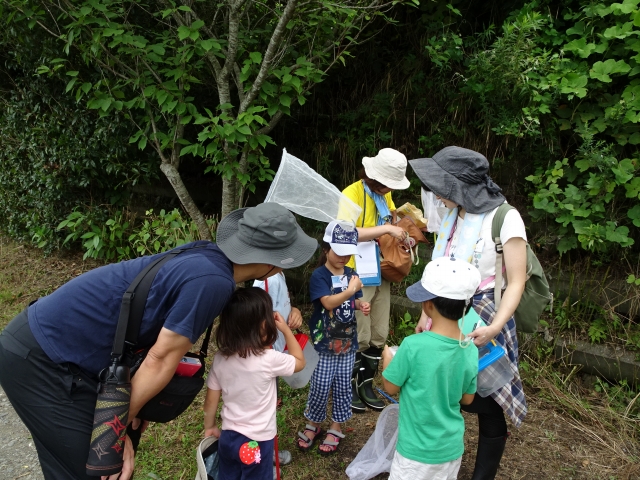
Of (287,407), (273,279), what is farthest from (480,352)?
(287,407)

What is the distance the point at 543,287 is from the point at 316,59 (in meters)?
2.85

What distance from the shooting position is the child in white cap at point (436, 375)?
2.10m

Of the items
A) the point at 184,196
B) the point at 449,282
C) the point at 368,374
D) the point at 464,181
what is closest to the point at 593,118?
the point at 464,181

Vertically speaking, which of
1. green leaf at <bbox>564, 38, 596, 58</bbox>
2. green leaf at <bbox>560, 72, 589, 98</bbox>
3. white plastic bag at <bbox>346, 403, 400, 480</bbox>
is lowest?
white plastic bag at <bbox>346, 403, 400, 480</bbox>

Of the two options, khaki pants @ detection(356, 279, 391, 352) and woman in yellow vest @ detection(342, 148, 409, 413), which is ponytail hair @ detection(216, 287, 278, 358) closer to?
woman in yellow vest @ detection(342, 148, 409, 413)

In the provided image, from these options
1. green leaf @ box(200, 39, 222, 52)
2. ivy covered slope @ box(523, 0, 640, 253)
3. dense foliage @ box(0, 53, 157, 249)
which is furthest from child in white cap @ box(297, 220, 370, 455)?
dense foliage @ box(0, 53, 157, 249)

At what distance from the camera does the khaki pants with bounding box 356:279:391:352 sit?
3678 mm

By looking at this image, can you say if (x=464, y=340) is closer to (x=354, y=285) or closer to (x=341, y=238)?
(x=354, y=285)

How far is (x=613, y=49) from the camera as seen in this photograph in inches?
153

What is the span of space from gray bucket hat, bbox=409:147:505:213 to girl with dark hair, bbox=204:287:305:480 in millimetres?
969

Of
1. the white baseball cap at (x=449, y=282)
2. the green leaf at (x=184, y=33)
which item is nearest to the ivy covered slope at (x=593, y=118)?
the white baseball cap at (x=449, y=282)

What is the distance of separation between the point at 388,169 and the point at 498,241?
1124mm

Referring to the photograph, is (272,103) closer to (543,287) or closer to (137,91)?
(137,91)

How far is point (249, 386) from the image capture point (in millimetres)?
2334
